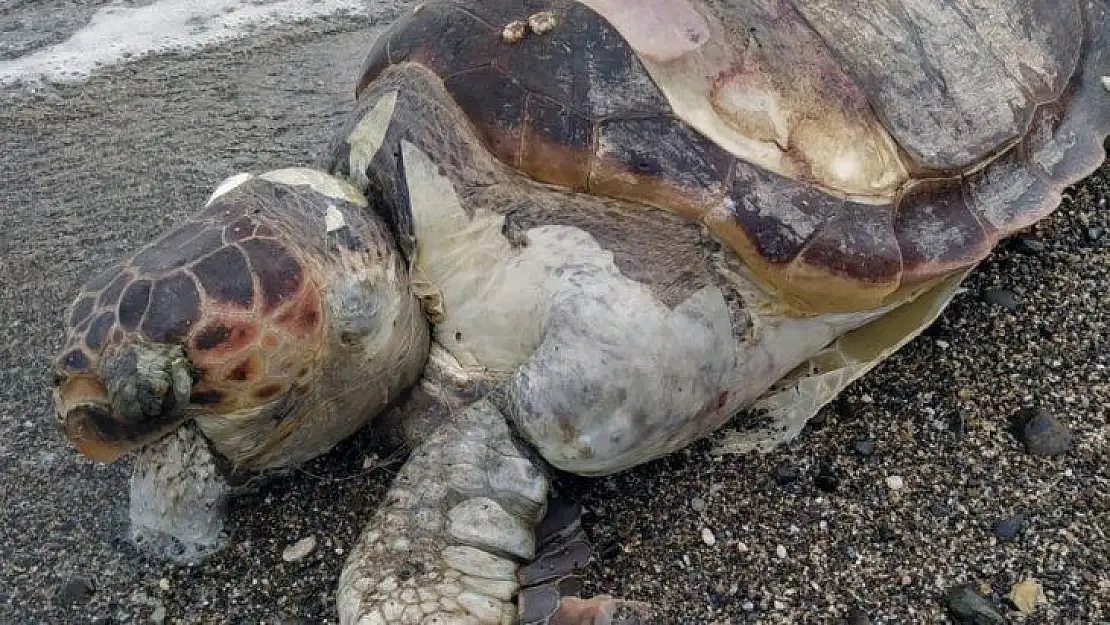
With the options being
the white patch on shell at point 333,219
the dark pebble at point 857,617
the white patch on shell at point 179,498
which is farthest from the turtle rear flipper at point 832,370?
the white patch on shell at point 179,498

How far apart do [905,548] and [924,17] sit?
3.49 feet

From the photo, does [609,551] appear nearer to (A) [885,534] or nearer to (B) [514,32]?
(A) [885,534]

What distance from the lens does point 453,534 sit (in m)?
1.64

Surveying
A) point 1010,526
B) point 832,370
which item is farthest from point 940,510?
point 832,370

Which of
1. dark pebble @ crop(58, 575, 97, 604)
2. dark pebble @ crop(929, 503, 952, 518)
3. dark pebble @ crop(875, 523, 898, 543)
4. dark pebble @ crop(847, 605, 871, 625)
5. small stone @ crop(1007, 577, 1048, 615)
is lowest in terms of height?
dark pebble @ crop(929, 503, 952, 518)

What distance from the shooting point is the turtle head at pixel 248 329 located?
157cm

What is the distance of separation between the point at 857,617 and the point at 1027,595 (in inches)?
10.8

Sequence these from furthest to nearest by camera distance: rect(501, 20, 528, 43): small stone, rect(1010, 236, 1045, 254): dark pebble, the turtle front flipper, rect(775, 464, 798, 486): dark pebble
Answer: rect(1010, 236, 1045, 254): dark pebble, rect(775, 464, 798, 486): dark pebble, rect(501, 20, 528, 43): small stone, the turtle front flipper

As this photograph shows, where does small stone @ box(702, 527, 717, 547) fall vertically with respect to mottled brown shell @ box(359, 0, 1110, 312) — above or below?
below

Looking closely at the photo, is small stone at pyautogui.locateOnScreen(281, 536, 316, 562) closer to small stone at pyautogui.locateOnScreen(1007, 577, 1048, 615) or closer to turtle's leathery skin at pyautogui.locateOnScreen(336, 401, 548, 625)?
turtle's leathery skin at pyautogui.locateOnScreen(336, 401, 548, 625)

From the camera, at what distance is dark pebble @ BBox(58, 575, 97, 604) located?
5.73 feet

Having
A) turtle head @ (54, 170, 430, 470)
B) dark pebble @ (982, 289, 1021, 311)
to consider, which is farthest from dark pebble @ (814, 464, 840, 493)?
turtle head @ (54, 170, 430, 470)

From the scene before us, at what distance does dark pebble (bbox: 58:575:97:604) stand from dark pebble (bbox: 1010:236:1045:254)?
2026mm

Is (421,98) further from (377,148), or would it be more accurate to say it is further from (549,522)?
(549,522)
